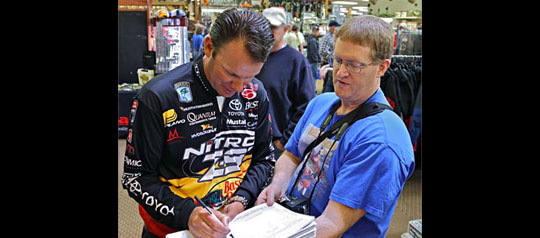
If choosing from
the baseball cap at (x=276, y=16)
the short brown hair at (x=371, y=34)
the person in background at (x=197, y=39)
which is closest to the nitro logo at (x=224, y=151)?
the short brown hair at (x=371, y=34)

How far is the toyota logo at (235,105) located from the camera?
3.42ft

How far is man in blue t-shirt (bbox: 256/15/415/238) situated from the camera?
94 centimetres

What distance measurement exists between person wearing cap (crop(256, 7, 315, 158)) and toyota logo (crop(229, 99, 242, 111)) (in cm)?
99

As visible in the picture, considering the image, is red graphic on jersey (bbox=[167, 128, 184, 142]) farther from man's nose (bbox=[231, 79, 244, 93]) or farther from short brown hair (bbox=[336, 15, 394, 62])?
short brown hair (bbox=[336, 15, 394, 62])

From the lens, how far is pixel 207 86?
0.99 m

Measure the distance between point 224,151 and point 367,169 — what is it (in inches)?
14.7

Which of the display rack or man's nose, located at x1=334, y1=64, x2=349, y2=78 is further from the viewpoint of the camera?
the display rack

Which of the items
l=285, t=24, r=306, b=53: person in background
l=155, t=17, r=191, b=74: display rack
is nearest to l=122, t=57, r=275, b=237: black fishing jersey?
l=155, t=17, r=191, b=74: display rack

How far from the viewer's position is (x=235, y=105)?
1.05 metres

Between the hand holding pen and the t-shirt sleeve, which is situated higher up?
the t-shirt sleeve

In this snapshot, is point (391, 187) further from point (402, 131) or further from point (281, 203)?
point (281, 203)

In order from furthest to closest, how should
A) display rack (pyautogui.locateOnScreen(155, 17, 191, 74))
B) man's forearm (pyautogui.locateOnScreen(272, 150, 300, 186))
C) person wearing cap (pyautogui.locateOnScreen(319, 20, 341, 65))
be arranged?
person wearing cap (pyautogui.locateOnScreen(319, 20, 341, 65))
display rack (pyautogui.locateOnScreen(155, 17, 191, 74))
man's forearm (pyautogui.locateOnScreen(272, 150, 300, 186))

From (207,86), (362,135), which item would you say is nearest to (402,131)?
(362,135)
